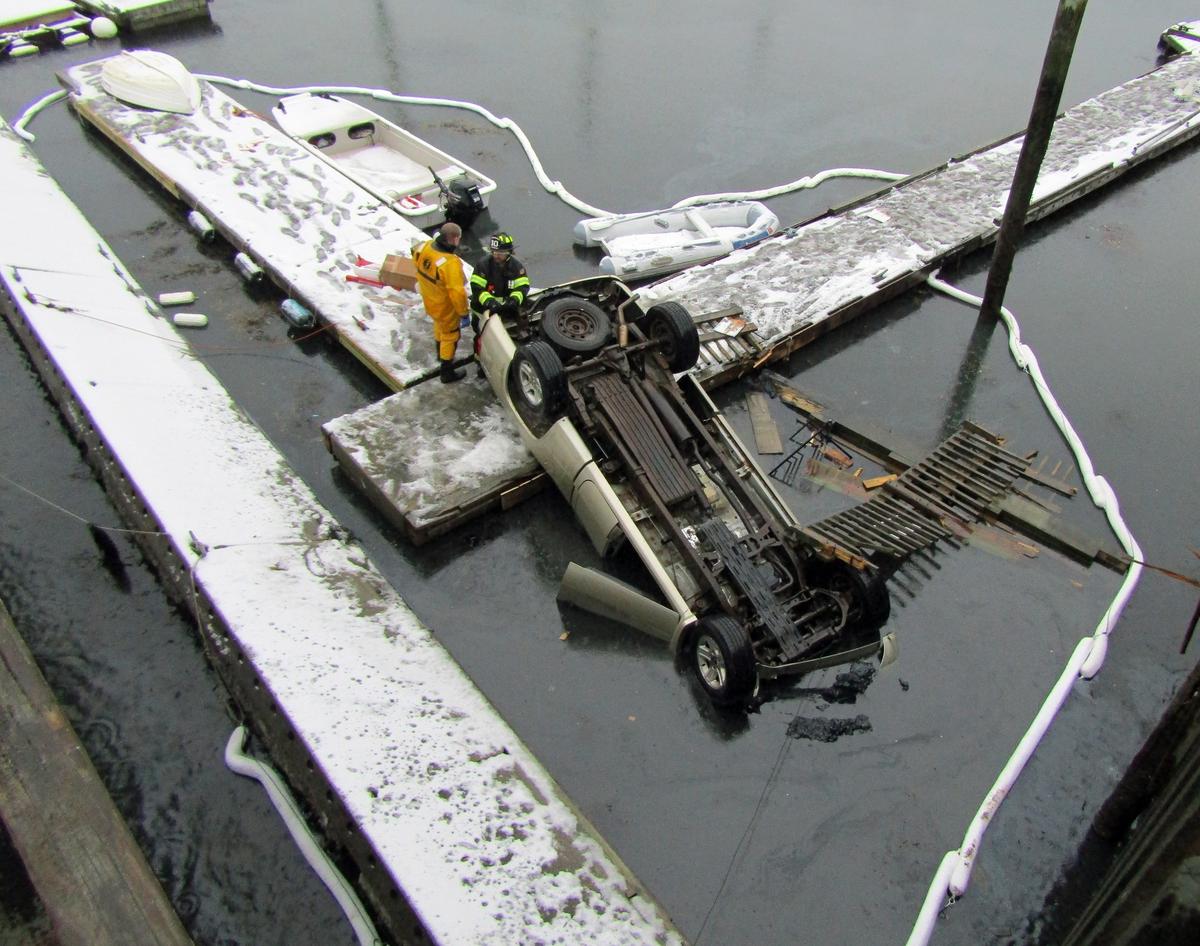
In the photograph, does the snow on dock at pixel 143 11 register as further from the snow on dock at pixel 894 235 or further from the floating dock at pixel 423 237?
the snow on dock at pixel 894 235

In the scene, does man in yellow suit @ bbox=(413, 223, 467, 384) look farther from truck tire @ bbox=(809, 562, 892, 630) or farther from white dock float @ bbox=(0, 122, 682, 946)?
truck tire @ bbox=(809, 562, 892, 630)

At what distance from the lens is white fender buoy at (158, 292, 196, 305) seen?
960cm

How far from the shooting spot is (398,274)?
9.13 metres

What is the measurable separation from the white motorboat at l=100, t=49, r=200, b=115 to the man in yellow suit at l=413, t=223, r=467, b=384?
7.23 meters

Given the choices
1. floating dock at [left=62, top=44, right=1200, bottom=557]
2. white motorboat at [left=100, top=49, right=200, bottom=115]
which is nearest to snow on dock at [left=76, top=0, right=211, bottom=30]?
floating dock at [left=62, top=44, right=1200, bottom=557]

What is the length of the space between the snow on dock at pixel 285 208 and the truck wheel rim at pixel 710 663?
159 inches

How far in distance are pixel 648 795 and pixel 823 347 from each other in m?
5.74

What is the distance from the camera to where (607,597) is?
6.59 m

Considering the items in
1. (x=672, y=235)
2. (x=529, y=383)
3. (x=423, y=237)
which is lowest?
(x=672, y=235)

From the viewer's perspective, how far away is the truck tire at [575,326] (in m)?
7.43

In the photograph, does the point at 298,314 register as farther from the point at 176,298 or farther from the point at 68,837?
the point at 68,837

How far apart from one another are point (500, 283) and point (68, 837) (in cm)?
527

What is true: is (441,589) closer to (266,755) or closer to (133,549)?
(266,755)

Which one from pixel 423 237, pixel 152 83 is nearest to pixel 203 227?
pixel 423 237
